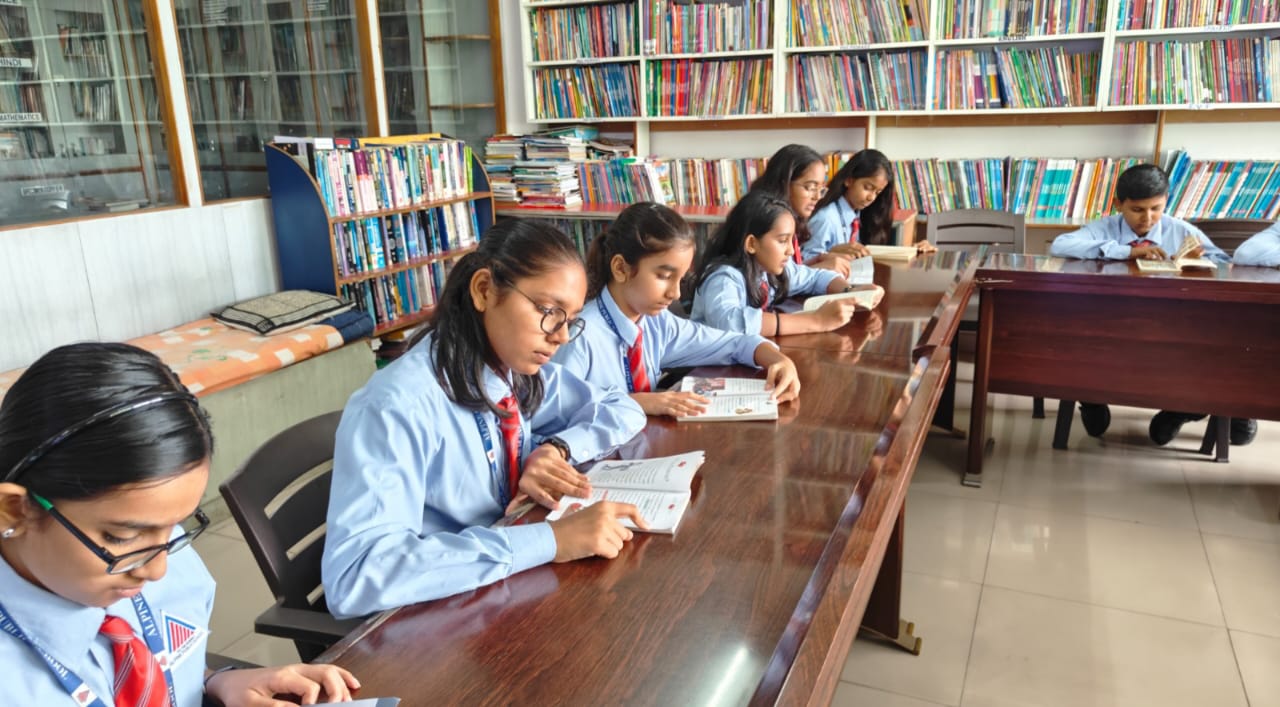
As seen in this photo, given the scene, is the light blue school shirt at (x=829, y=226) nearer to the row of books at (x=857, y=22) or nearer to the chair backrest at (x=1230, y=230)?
the row of books at (x=857, y=22)

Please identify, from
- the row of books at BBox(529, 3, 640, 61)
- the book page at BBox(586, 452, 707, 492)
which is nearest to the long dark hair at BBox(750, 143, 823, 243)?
the row of books at BBox(529, 3, 640, 61)

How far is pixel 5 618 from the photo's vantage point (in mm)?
753

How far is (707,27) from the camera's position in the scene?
4492mm

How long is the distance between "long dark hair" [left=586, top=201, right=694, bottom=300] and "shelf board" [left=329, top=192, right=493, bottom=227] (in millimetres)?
1815

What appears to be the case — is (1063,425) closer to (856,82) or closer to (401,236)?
(856,82)

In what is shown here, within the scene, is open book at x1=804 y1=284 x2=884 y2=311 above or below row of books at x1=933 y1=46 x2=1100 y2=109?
below

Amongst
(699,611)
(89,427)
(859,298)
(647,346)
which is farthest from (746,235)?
(89,427)

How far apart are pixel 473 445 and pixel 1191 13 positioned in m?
3.87

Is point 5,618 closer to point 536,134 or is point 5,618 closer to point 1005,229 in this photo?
point 1005,229

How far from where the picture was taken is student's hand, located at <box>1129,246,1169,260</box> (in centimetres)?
291

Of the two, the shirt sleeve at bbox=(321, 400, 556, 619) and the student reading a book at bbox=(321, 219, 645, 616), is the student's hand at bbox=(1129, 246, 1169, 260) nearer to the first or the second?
the student reading a book at bbox=(321, 219, 645, 616)

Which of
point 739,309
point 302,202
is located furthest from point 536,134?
point 739,309

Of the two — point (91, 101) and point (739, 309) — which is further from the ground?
point (91, 101)

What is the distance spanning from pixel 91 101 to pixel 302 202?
77cm
